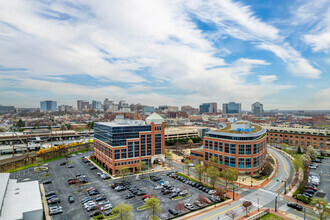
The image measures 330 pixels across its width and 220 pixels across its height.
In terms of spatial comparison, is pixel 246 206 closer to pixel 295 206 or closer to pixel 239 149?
pixel 295 206

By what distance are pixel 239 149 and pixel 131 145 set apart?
34.2m

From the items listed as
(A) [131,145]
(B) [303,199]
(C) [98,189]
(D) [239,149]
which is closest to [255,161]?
(D) [239,149]

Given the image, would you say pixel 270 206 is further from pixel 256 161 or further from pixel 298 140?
pixel 298 140

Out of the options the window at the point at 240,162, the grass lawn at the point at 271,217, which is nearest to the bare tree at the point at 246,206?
the grass lawn at the point at 271,217

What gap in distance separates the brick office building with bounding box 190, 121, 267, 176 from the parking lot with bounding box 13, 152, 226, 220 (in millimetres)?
17044

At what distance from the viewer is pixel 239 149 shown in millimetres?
59844

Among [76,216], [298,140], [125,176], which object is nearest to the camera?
[76,216]

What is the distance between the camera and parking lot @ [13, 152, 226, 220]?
3932 centimetres

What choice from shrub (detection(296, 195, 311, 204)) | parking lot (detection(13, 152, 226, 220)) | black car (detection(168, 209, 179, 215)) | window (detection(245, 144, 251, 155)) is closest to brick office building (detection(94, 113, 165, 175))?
parking lot (detection(13, 152, 226, 220))

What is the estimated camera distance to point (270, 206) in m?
41.1

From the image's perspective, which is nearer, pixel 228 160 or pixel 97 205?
pixel 97 205

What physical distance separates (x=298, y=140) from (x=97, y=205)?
10355cm

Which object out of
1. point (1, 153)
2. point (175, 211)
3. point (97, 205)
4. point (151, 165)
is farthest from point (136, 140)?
point (1, 153)

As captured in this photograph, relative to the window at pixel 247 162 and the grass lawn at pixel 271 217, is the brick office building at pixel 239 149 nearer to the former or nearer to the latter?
the window at pixel 247 162
